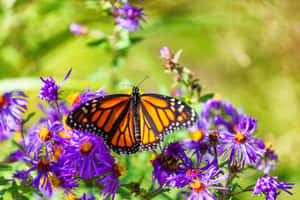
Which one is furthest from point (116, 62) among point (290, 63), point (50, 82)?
point (290, 63)

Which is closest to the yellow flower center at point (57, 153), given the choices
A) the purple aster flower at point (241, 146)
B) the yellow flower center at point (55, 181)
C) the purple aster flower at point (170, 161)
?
the yellow flower center at point (55, 181)

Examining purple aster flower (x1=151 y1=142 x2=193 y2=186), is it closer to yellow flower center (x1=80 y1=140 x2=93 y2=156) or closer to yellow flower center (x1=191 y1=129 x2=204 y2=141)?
yellow flower center (x1=191 y1=129 x2=204 y2=141)

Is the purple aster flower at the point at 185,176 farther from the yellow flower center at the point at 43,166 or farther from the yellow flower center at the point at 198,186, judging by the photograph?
the yellow flower center at the point at 43,166

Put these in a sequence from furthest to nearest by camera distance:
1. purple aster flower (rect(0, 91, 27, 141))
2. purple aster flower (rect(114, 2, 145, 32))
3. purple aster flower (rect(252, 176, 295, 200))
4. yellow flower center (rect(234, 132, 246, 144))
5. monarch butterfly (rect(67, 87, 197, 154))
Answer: purple aster flower (rect(114, 2, 145, 32))
purple aster flower (rect(0, 91, 27, 141))
yellow flower center (rect(234, 132, 246, 144))
monarch butterfly (rect(67, 87, 197, 154))
purple aster flower (rect(252, 176, 295, 200))

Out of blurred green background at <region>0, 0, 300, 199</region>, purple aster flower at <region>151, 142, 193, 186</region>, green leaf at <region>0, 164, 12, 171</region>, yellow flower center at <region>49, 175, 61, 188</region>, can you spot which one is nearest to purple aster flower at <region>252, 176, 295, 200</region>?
purple aster flower at <region>151, 142, 193, 186</region>

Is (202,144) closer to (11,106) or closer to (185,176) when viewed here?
(185,176)

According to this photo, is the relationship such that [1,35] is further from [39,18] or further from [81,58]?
[81,58]

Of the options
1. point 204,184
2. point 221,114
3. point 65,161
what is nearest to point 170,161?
point 204,184
